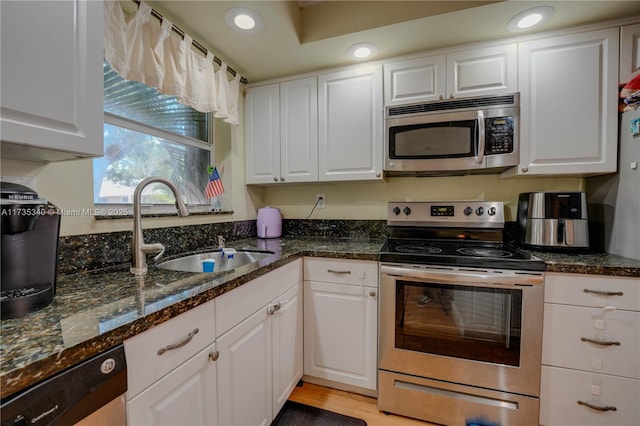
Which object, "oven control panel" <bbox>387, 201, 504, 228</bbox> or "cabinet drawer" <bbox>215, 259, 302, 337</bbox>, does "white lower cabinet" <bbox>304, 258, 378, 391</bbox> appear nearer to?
"cabinet drawer" <bbox>215, 259, 302, 337</bbox>

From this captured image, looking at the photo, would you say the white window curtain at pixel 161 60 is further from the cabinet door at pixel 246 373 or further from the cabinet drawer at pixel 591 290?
the cabinet drawer at pixel 591 290

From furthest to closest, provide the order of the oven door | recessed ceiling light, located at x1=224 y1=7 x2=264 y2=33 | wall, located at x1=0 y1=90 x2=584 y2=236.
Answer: wall, located at x1=0 y1=90 x2=584 y2=236, recessed ceiling light, located at x1=224 y1=7 x2=264 y2=33, the oven door

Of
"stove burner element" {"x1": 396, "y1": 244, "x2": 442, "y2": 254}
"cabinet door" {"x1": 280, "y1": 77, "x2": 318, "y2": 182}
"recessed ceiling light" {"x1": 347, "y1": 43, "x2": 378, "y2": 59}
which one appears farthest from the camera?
"cabinet door" {"x1": 280, "y1": 77, "x2": 318, "y2": 182}

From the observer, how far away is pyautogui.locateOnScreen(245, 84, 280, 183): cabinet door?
84.1 inches

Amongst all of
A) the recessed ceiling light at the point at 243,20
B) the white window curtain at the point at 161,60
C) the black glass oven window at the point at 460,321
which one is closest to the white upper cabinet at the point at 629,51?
the black glass oven window at the point at 460,321

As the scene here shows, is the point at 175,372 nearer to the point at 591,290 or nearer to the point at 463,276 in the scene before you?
the point at 463,276

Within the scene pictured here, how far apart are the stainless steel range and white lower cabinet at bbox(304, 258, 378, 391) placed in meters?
0.08

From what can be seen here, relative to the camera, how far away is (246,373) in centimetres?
114

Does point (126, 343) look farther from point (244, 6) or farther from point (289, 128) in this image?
point (289, 128)

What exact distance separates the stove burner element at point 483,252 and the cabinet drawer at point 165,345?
4.34ft

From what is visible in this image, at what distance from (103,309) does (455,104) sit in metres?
1.95

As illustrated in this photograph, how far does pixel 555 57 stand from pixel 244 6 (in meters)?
1.74

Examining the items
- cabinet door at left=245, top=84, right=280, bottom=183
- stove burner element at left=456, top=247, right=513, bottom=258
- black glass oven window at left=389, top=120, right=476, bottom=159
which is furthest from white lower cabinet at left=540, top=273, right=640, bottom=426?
cabinet door at left=245, top=84, right=280, bottom=183

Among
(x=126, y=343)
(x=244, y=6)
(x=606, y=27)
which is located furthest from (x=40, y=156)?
(x=606, y=27)
